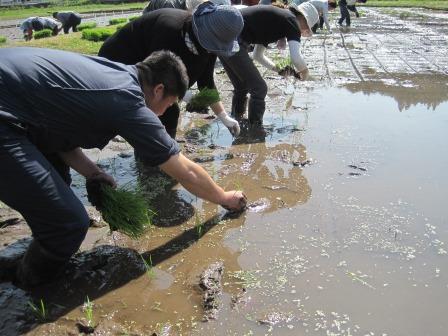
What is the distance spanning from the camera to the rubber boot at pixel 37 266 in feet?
8.09

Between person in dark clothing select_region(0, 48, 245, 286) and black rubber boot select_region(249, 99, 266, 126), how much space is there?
290cm

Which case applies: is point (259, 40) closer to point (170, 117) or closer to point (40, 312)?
point (170, 117)

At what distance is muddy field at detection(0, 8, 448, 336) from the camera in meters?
2.32

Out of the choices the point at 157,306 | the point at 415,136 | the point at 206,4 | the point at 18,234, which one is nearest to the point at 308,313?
the point at 157,306

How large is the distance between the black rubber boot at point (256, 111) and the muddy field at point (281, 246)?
0.98 ft

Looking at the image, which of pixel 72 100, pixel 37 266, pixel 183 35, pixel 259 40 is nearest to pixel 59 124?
pixel 72 100

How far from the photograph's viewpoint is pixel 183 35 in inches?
147

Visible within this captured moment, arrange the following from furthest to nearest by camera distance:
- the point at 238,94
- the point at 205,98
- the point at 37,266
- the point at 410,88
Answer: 1. the point at 410,88
2. the point at 238,94
3. the point at 205,98
4. the point at 37,266

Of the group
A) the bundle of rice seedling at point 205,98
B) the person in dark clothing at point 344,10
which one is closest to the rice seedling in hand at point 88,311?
the bundle of rice seedling at point 205,98

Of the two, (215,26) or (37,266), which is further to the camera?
(215,26)

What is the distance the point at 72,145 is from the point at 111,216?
496 millimetres

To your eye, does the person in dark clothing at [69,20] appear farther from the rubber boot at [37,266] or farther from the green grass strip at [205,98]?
the rubber boot at [37,266]

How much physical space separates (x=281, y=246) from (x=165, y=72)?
1.32 meters

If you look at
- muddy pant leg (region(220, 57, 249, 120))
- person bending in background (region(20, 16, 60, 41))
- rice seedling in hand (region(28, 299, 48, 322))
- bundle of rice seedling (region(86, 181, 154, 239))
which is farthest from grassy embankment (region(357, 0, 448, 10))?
rice seedling in hand (region(28, 299, 48, 322))
